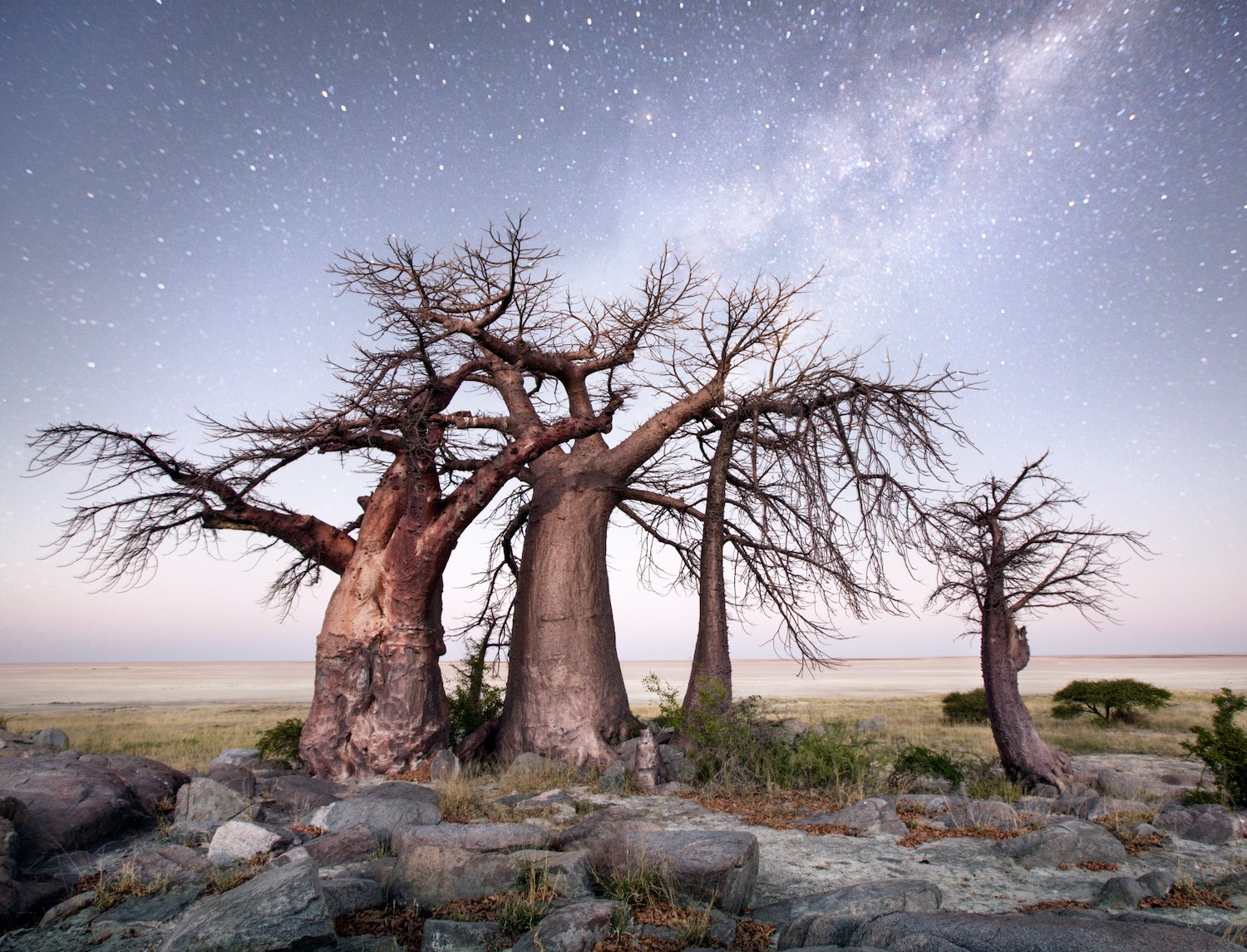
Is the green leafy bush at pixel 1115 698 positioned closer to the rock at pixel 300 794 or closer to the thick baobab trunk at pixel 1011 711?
the thick baobab trunk at pixel 1011 711

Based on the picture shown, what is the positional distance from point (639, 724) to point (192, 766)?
5.96m

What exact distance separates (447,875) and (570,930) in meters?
1.10

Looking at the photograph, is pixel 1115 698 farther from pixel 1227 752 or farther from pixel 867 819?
pixel 867 819

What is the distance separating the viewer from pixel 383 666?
886 centimetres

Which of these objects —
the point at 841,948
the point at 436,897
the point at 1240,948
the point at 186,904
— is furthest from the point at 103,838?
the point at 1240,948

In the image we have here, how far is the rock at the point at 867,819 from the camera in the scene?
588 cm

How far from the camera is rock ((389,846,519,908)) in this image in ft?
13.7

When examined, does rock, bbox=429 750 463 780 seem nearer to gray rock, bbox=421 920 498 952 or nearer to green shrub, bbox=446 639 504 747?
green shrub, bbox=446 639 504 747

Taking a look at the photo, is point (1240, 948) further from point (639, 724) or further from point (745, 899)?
point (639, 724)

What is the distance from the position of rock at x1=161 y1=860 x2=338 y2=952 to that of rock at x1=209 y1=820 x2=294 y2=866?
1.24 m

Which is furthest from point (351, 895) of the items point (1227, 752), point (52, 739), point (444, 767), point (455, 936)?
point (52, 739)

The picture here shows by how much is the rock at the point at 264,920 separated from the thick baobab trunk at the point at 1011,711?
7236mm

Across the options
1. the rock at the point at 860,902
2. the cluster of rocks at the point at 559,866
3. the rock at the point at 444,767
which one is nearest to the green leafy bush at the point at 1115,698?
the cluster of rocks at the point at 559,866

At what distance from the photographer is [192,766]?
1007cm
